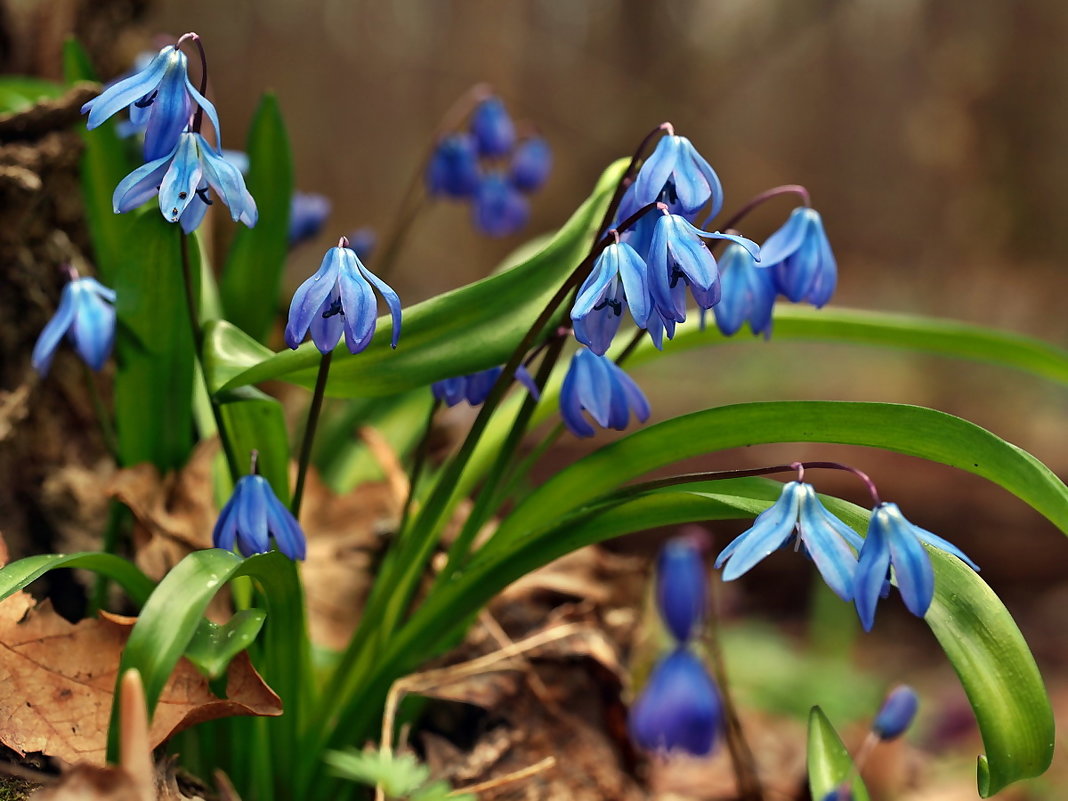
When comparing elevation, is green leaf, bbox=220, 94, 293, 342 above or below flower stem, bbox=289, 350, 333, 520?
above

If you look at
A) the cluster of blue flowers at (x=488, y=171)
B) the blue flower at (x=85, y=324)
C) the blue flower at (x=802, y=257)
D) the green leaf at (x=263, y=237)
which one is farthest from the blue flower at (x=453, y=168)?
the blue flower at (x=802, y=257)

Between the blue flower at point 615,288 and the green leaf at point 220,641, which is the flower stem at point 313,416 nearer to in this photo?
the green leaf at point 220,641

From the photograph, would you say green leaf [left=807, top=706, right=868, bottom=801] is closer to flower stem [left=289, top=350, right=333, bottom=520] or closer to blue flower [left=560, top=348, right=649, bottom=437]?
blue flower [left=560, top=348, right=649, bottom=437]

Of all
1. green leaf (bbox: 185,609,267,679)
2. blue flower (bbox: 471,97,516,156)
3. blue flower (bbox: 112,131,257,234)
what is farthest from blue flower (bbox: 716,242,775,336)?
blue flower (bbox: 471,97,516,156)

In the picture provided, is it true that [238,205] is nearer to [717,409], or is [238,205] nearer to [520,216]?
[717,409]

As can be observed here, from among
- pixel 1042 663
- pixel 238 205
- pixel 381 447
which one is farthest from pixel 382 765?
pixel 1042 663

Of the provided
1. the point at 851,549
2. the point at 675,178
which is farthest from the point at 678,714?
the point at 675,178
